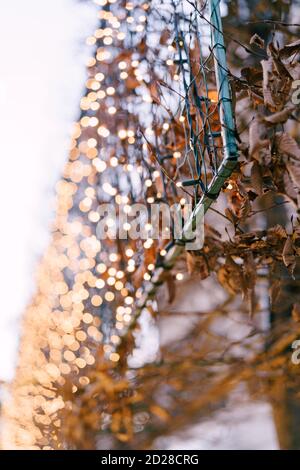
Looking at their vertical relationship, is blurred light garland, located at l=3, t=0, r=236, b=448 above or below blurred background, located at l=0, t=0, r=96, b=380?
below

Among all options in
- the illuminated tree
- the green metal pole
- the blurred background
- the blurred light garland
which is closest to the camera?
the green metal pole

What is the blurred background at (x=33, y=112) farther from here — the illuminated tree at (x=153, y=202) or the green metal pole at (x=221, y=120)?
the green metal pole at (x=221, y=120)

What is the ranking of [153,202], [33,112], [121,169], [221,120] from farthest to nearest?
[33,112] < [121,169] < [153,202] < [221,120]

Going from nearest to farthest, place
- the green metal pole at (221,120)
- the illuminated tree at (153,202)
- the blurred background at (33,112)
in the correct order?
the green metal pole at (221,120) < the illuminated tree at (153,202) < the blurred background at (33,112)

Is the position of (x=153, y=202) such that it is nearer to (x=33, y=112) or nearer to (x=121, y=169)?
(x=121, y=169)

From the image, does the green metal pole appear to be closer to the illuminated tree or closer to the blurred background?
the illuminated tree

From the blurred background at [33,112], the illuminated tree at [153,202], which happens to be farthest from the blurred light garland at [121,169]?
the blurred background at [33,112]

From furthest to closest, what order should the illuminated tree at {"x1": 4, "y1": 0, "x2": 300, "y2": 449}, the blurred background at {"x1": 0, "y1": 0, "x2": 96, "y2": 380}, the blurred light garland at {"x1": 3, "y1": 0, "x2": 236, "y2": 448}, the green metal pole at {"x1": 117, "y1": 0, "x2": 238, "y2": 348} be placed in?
the blurred background at {"x1": 0, "y1": 0, "x2": 96, "y2": 380} → the blurred light garland at {"x1": 3, "y1": 0, "x2": 236, "y2": 448} → the illuminated tree at {"x1": 4, "y1": 0, "x2": 300, "y2": 449} → the green metal pole at {"x1": 117, "y1": 0, "x2": 238, "y2": 348}

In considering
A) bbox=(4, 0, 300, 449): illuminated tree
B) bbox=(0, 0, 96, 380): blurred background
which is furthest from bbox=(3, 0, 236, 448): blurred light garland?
bbox=(0, 0, 96, 380): blurred background

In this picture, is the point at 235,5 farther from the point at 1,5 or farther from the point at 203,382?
the point at 203,382

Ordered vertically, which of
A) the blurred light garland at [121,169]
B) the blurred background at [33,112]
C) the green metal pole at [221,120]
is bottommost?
the green metal pole at [221,120]

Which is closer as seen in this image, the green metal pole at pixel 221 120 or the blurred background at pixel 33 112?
the green metal pole at pixel 221 120

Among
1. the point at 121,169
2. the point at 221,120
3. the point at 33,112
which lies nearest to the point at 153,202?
the point at 121,169
